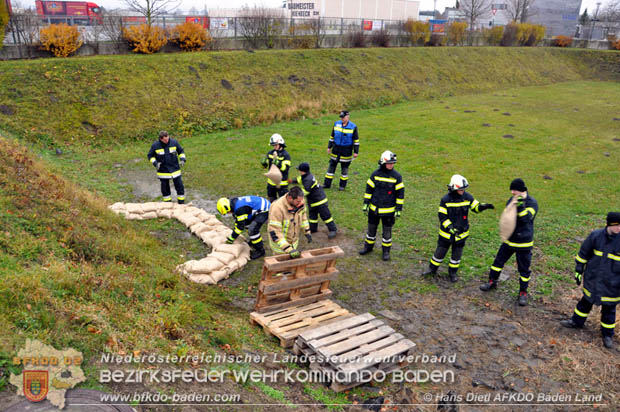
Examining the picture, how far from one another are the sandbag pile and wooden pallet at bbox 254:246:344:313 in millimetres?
1481

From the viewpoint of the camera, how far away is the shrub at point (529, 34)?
1654 inches

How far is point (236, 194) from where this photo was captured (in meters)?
12.1

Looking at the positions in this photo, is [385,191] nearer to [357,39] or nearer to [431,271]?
[431,271]

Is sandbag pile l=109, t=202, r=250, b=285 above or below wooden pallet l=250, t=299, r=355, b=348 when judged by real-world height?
above

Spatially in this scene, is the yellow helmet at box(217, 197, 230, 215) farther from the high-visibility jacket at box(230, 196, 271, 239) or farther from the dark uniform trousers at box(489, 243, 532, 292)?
the dark uniform trousers at box(489, 243, 532, 292)

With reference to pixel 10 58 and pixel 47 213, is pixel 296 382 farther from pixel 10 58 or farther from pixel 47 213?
pixel 10 58

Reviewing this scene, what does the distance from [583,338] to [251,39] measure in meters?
25.2

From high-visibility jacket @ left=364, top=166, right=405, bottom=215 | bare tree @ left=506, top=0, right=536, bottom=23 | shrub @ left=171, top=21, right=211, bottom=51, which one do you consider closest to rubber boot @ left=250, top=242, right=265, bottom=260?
high-visibility jacket @ left=364, top=166, right=405, bottom=215

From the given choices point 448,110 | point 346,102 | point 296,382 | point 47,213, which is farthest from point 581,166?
point 47,213

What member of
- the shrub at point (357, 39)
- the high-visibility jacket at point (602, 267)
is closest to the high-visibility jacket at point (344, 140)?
the high-visibility jacket at point (602, 267)

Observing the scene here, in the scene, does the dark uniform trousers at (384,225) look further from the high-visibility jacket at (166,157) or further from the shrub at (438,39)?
the shrub at (438,39)

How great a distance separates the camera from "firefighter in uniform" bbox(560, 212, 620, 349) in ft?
20.3

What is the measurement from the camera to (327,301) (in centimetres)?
698

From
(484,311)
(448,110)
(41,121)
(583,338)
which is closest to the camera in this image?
(583,338)
